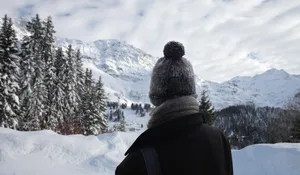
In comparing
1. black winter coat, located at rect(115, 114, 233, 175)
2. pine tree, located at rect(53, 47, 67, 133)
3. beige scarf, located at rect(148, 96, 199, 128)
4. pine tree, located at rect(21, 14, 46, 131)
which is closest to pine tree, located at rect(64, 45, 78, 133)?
pine tree, located at rect(53, 47, 67, 133)

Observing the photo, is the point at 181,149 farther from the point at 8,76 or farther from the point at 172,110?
the point at 8,76

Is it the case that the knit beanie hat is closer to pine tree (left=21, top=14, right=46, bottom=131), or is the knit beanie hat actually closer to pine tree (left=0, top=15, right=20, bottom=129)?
pine tree (left=0, top=15, right=20, bottom=129)

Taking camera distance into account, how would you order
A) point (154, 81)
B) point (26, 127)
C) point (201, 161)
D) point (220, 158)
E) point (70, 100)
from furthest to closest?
point (70, 100), point (26, 127), point (154, 81), point (220, 158), point (201, 161)

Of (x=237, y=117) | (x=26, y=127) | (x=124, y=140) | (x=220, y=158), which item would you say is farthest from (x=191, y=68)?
(x=237, y=117)

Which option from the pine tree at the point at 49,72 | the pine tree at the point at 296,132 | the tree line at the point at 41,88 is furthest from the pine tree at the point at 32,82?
the pine tree at the point at 296,132

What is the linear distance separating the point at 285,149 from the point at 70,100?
2986cm

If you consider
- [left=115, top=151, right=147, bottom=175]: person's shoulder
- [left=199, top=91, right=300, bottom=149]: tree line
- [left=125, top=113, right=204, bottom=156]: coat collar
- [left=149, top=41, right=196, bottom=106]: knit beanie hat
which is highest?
[left=149, top=41, right=196, bottom=106]: knit beanie hat

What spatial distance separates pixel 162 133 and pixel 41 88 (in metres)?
30.3

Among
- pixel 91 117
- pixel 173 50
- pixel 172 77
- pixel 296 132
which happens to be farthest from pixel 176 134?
pixel 91 117

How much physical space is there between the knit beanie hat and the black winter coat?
0.26 m

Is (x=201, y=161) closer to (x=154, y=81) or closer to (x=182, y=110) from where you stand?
(x=182, y=110)

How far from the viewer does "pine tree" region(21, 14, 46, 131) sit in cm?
2849

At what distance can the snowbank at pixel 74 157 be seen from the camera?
9438mm

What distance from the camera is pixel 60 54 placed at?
36.6m
